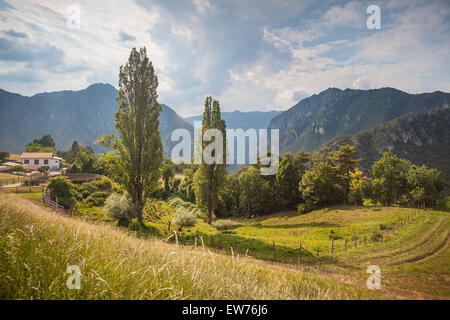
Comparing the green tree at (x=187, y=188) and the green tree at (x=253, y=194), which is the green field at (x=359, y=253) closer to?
the green tree at (x=253, y=194)

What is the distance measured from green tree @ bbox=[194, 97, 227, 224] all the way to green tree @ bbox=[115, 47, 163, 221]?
9.28 m

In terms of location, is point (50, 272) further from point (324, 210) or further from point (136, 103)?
point (324, 210)

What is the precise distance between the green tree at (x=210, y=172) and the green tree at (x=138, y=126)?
9.28 metres

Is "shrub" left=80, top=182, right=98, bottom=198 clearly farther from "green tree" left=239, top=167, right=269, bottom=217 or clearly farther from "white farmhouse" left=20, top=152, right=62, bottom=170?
"white farmhouse" left=20, top=152, right=62, bottom=170

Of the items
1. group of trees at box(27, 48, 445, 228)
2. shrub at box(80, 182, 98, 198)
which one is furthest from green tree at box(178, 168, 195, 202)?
shrub at box(80, 182, 98, 198)

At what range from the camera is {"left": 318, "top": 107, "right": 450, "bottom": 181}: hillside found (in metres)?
110

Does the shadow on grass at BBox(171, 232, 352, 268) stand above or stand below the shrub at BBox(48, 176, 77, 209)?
below

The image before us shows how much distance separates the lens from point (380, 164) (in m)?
43.9

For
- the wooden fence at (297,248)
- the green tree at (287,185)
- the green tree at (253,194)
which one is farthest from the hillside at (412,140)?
the wooden fence at (297,248)

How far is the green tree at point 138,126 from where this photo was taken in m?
17.6

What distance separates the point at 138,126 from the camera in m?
17.7

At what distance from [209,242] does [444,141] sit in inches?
6658

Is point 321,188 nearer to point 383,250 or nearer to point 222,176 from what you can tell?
point 222,176
